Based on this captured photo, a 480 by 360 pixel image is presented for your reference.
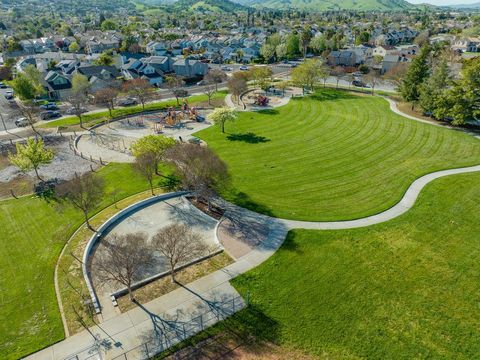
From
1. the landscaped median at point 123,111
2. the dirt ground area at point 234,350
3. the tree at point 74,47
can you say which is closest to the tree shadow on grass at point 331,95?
the landscaped median at point 123,111

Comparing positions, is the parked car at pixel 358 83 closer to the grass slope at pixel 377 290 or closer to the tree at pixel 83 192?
the grass slope at pixel 377 290

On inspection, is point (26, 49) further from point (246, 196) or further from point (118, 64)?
point (246, 196)

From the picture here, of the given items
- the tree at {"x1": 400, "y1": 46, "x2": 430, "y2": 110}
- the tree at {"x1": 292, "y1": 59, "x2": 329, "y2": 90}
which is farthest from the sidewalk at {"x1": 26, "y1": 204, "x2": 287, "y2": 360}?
the tree at {"x1": 292, "y1": 59, "x2": 329, "y2": 90}

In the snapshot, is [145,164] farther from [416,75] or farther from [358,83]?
[358,83]

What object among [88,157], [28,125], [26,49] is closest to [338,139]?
[88,157]

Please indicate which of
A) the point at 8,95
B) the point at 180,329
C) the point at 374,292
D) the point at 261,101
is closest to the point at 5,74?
the point at 8,95

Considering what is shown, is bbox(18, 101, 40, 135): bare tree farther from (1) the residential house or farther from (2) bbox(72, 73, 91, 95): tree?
(1) the residential house
